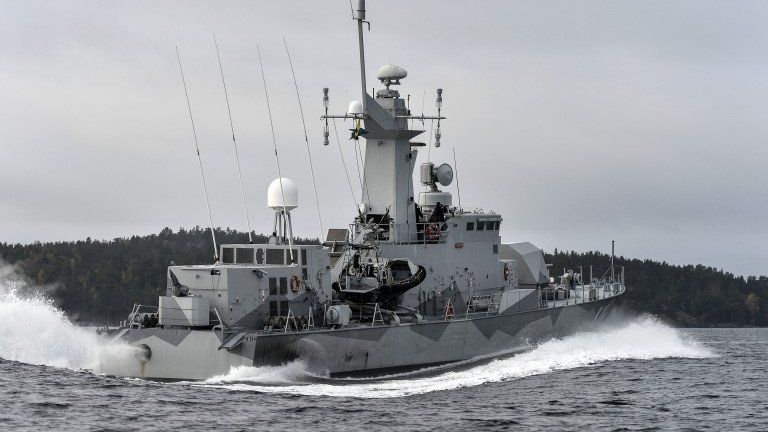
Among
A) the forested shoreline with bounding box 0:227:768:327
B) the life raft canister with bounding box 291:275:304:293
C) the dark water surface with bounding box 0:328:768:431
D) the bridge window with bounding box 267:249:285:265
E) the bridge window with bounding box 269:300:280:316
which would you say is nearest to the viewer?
the dark water surface with bounding box 0:328:768:431

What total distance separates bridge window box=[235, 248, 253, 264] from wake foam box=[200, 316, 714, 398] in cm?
322

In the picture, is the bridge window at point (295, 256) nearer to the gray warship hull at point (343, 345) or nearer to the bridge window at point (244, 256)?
the bridge window at point (244, 256)

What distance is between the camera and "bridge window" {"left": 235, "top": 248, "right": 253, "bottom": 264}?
3111 cm

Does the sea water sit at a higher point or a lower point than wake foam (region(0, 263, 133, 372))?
lower

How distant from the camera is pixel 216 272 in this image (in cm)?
2942

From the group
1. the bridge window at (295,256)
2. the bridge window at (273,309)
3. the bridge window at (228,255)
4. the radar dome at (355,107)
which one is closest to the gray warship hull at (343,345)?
the bridge window at (273,309)

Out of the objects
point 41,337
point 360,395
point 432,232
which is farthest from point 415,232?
point 41,337

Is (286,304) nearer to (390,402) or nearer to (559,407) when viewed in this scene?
(390,402)

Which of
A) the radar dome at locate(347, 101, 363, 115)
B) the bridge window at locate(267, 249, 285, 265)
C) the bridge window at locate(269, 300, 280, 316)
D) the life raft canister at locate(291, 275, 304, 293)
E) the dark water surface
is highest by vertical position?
the radar dome at locate(347, 101, 363, 115)

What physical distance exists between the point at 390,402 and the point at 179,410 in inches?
192

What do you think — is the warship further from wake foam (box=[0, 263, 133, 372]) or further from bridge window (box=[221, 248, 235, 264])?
wake foam (box=[0, 263, 133, 372])

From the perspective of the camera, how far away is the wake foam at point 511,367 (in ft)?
92.7

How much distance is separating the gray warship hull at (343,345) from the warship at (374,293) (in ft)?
0.11

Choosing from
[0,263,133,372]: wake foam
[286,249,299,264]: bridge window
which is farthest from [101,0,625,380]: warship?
[0,263,133,372]: wake foam
